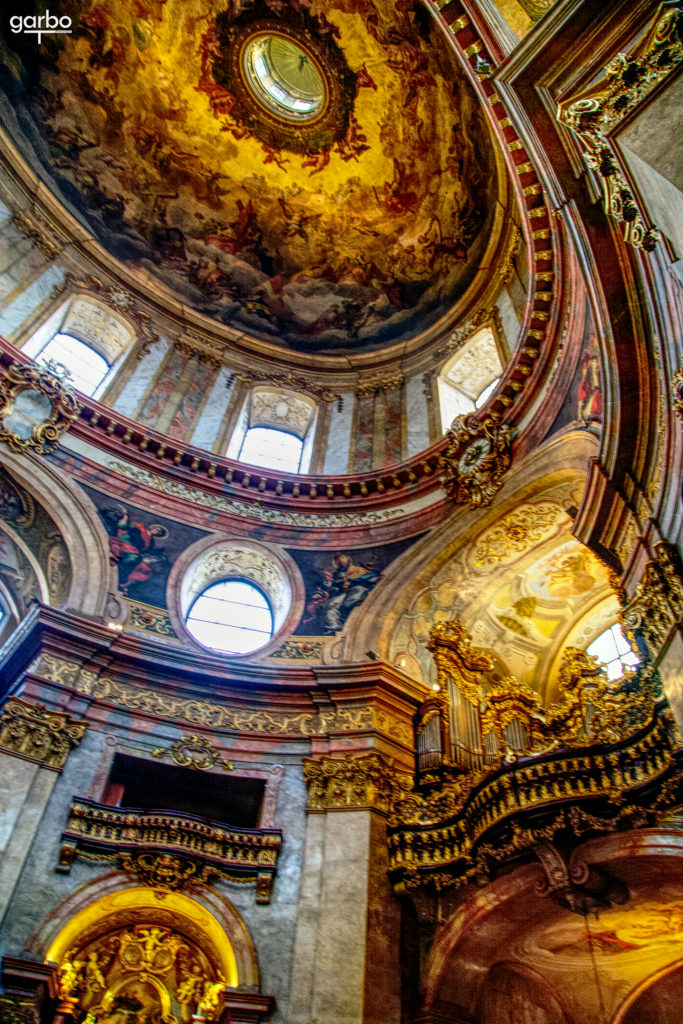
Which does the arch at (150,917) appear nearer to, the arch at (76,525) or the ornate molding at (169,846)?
the ornate molding at (169,846)

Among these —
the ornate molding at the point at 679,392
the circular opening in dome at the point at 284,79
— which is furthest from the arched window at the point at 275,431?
the ornate molding at the point at 679,392

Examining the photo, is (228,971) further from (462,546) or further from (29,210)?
(29,210)

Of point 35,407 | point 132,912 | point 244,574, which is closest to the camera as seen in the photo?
point 132,912

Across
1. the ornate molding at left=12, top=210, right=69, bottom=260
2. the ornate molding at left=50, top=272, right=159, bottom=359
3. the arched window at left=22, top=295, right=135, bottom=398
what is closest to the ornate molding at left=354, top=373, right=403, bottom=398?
the ornate molding at left=50, top=272, right=159, bottom=359

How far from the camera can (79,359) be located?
16078 millimetres

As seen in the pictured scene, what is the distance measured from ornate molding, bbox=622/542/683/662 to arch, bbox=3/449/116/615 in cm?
805

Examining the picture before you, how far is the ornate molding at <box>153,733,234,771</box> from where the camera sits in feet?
→ 34.9

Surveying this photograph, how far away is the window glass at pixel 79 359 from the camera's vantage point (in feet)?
50.9

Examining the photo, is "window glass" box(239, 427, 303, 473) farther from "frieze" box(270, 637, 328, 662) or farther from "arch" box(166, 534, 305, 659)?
"frieze" box(270, 637, 328, 662)

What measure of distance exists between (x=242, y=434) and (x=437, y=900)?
11.0 metres

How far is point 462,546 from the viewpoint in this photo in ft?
43.3

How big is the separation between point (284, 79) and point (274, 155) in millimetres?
2004


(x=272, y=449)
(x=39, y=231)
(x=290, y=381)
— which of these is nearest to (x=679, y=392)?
(x=272, y=449)
